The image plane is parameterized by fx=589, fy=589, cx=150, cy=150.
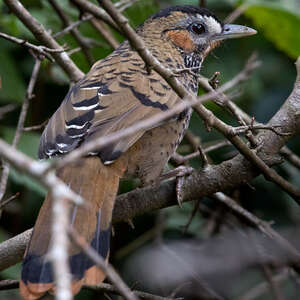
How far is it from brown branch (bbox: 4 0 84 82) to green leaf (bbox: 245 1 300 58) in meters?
1.20

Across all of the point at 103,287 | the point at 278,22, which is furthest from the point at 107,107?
the point at 278,22

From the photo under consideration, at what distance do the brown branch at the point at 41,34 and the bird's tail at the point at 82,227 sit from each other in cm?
94

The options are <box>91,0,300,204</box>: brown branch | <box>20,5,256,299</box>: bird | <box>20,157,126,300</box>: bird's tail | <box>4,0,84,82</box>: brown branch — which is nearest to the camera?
<box>91,0,300,204</box>: brown branch

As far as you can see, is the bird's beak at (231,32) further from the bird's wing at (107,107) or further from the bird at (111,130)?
the bird's wing at (107,107)

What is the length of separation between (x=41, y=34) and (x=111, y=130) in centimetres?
107

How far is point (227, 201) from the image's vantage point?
11.2ft

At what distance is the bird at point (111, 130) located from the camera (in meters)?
2.32

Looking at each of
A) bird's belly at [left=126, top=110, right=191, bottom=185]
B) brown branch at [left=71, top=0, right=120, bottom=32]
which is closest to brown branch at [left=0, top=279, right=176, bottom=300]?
bird's belly at [left=126, top=110, right=191, bottom=185]

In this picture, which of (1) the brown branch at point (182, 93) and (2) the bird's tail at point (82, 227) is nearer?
(1) the brown branch at point (182, 93)

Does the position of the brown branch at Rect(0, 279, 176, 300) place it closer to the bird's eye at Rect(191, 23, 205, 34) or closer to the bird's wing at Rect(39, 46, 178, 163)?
the bird's wing at Rect(39, 46, 178, 163)

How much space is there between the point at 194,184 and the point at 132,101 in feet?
1.67

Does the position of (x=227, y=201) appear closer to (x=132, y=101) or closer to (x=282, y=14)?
(x=132, y=101)

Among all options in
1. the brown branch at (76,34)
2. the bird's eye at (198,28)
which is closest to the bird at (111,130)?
the bird's eye at (198,28)

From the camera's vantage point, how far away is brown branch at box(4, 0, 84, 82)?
3246mm
